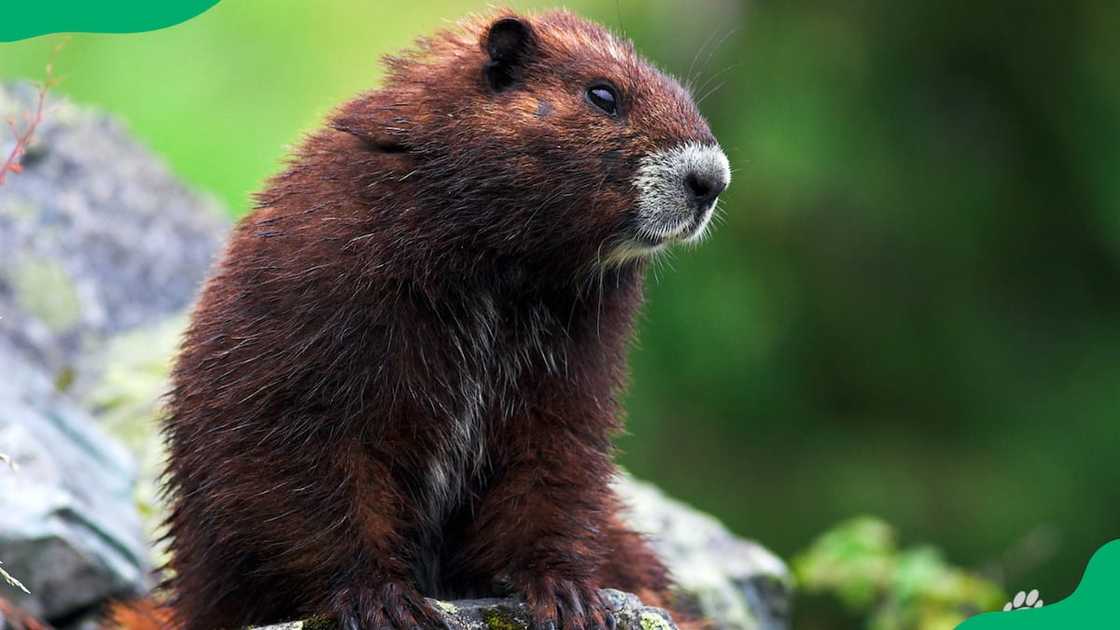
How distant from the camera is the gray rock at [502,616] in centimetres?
425

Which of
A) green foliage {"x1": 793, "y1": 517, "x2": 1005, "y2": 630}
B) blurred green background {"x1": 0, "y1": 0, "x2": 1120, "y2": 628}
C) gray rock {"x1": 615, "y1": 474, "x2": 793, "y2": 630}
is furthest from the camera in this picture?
blurred green background {"x1": 0, "y1": 0, "x2": 1120, "y2": 628}

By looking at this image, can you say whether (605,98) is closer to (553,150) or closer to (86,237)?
(553,150)

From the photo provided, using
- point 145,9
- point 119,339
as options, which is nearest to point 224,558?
point 145,9

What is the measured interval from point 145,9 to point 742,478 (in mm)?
6648

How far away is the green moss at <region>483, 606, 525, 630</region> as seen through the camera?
14.1 ft

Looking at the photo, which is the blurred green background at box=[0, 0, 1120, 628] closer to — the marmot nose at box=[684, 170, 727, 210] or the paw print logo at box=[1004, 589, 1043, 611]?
the paw print logo at box=[1004, 589, 1043, 611]

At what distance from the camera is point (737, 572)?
259 inches

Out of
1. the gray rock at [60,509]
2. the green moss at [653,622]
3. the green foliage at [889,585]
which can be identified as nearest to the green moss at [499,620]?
the green moss at [653,622]

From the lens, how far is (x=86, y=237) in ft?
26.8

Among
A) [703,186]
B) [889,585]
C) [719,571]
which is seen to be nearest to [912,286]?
[889,585]

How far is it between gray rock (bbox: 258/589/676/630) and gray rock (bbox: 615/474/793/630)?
1.59 metres

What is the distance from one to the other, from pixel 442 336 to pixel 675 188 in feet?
2.71

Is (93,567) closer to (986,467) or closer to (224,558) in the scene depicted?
(224,558)

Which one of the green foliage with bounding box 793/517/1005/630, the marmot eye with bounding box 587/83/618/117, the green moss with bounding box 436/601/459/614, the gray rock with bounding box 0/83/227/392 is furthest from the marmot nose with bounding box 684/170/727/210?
the gray rock with bounding box 0/83/227/392
